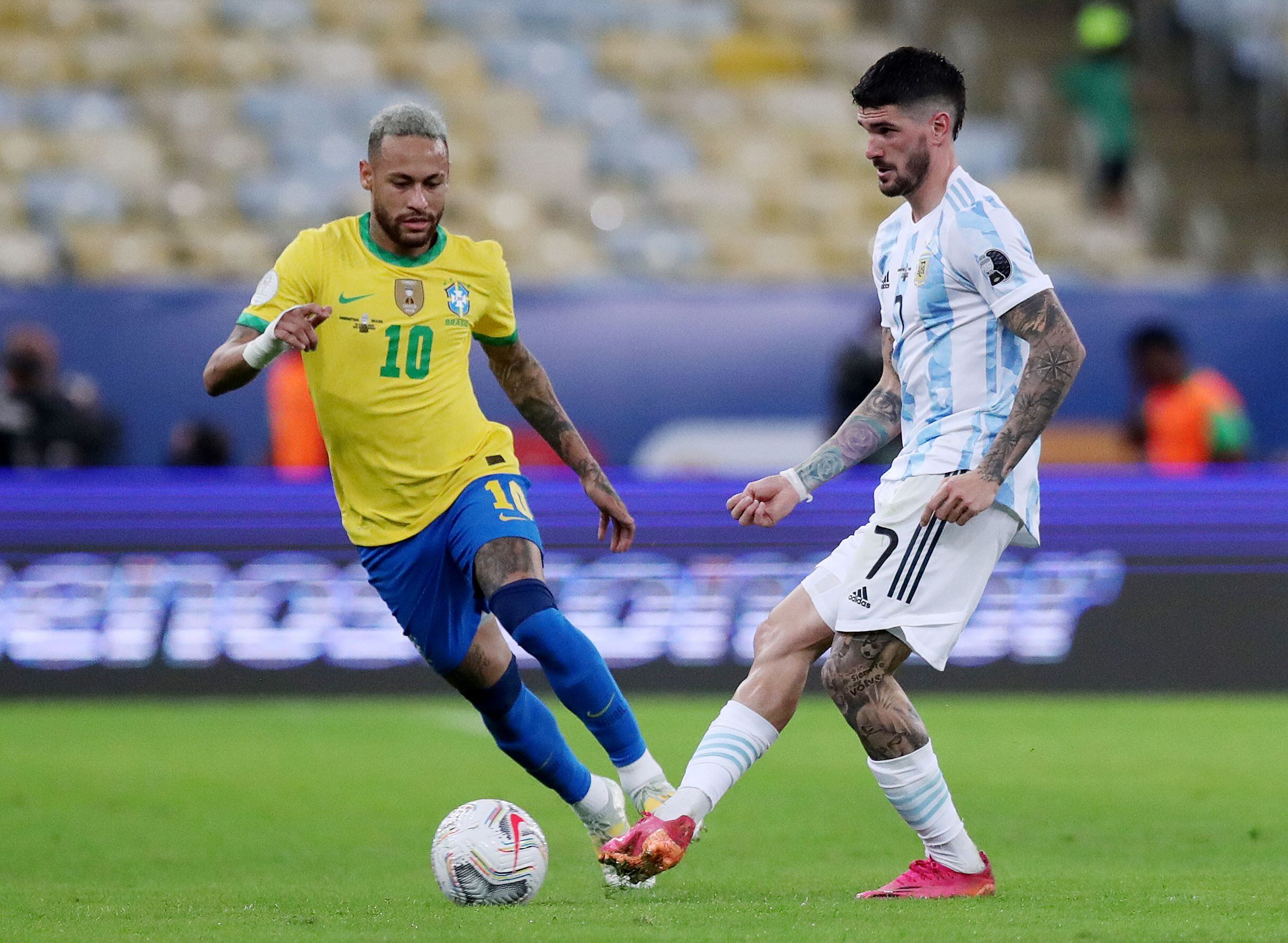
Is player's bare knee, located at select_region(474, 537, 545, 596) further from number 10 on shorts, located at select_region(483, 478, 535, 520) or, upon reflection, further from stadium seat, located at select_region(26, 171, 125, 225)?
stadium seat, located at select_region(26, 171, 125, 225)

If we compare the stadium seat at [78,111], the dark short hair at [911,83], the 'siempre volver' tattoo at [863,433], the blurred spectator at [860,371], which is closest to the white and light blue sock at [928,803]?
the 'siempre volver' tattoo at [863,433]

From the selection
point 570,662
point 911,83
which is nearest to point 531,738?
point 570,662

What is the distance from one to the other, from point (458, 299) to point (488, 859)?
1.69 metres

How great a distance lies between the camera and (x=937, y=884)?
18.8 feet

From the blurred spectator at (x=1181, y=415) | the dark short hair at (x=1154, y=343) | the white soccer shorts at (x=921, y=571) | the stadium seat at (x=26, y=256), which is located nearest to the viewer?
the white soccer shorts at (x=921, y=571)

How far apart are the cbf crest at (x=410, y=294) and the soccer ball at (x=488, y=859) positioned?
150 cm

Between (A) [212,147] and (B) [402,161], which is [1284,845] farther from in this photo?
(A) [212,147]

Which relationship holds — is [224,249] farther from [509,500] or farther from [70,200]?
[509,500]

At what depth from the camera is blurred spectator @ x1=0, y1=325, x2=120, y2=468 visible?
12.7 metres

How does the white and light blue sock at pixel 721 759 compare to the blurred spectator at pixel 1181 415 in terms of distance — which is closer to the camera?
the white and light blue sock at pixel 721 759

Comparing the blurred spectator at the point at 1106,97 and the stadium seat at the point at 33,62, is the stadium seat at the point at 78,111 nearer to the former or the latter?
the stadium seat at the point at 33,62

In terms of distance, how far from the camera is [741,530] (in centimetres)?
1169

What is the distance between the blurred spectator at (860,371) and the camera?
12477 millimetres

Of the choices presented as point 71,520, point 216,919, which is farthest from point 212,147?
point 216,919
